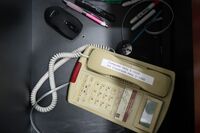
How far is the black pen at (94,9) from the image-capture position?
0.87m

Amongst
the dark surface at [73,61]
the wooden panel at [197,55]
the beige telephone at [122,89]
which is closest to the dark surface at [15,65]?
the dark surface at [73,61]

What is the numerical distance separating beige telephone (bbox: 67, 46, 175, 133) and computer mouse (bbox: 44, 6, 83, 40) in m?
0.06

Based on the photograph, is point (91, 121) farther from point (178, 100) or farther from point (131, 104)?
point (178, 100)

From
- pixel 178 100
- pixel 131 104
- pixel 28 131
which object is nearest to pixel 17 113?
pixel 28 131

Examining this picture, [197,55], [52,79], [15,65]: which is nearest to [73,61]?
[52,79]

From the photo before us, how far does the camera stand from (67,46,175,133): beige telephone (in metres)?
0.83

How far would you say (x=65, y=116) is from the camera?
861 mm

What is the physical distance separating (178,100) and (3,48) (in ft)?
1.55

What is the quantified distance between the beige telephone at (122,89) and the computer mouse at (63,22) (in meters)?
0.06

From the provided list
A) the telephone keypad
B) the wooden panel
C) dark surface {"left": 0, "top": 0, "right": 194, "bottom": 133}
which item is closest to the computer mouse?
dark surface {"left": 0, "top": 0, "right": 194, "bottom": 133}

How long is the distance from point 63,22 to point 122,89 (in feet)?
0.78

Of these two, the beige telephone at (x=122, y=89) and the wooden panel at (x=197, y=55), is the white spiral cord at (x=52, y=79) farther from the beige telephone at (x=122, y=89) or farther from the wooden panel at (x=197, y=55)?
the wooden panel at (x=197, y=55)

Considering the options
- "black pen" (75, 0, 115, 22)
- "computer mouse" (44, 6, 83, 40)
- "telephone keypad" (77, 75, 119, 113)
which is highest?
"black pen" (75, 0, 115, 22)

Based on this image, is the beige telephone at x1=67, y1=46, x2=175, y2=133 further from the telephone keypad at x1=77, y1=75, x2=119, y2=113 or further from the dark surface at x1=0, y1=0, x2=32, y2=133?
the dark surface at x1=0, y1=0, x2=32, y2=133
